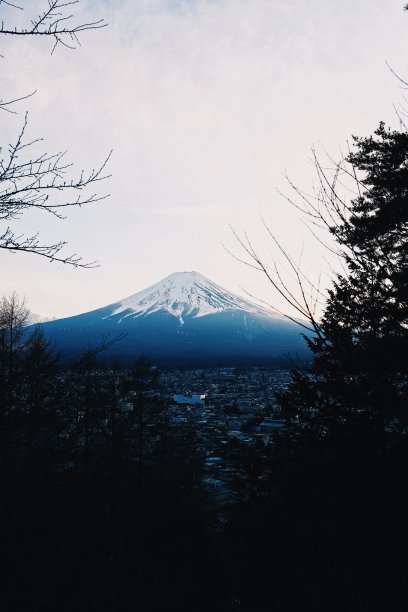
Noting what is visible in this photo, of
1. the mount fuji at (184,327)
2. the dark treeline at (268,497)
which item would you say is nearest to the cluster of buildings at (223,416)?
the dark treeline at (268,497)

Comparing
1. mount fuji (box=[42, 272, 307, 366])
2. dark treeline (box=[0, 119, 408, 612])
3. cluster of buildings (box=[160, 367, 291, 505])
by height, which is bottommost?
cluster of buildings (box=[160, 367, 291, 505])

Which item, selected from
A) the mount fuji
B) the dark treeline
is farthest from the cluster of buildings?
the mount fuji

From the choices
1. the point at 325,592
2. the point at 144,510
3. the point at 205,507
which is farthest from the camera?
the point at 205,507

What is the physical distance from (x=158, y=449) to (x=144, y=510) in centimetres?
630

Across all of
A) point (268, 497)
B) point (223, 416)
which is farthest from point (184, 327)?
point (268, 497)

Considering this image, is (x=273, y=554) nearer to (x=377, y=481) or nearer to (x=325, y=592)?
(x=377, y=481)

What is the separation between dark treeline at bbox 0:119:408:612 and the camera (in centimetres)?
279

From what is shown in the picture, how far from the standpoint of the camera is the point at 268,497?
11094 millimetres

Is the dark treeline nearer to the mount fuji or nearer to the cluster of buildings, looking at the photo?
the cluster of buildings

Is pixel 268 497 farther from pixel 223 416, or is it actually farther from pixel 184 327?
pixel 184 327

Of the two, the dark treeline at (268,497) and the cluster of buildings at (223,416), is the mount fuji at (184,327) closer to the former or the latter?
the cluster of buildings at (223,416)

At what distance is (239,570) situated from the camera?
26.7 feet

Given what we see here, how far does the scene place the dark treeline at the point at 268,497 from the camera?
279 centimetres

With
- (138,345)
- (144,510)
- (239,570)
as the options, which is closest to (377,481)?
(239,570)
